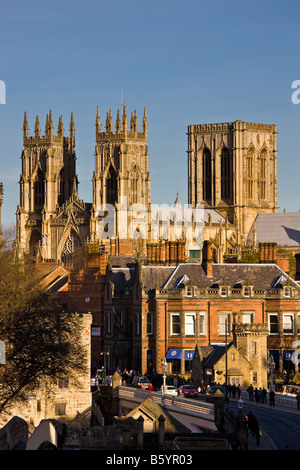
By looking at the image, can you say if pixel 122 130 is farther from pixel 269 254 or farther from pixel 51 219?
pixel 269 254

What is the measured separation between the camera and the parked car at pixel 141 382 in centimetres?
7142

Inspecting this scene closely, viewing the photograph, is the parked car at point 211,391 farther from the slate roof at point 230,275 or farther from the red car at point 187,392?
the slate roof at point 230,275

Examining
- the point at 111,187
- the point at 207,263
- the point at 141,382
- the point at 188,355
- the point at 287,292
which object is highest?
the point at 111,187

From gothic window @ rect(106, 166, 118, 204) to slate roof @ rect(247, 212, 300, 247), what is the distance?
2333 cm

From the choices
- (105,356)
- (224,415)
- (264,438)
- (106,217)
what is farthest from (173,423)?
(106,217)

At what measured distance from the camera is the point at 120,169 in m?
189

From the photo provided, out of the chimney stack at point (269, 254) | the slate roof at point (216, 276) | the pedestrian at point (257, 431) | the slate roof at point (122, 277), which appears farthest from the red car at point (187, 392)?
the chimney stack at point (269, 254)

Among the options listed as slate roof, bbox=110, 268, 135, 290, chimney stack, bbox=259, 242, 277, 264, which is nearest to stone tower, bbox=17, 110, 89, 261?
slate roof, bbox=110, 268, 135, 290

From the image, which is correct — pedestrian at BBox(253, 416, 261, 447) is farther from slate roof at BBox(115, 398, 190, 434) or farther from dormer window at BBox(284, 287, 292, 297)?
dormer window at BBox(284, 287, 292, 297)

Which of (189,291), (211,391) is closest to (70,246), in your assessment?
(189,291)

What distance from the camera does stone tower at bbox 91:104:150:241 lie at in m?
188

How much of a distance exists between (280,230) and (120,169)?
1061 inches

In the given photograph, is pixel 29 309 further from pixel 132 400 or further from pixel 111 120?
pixel 111 120
